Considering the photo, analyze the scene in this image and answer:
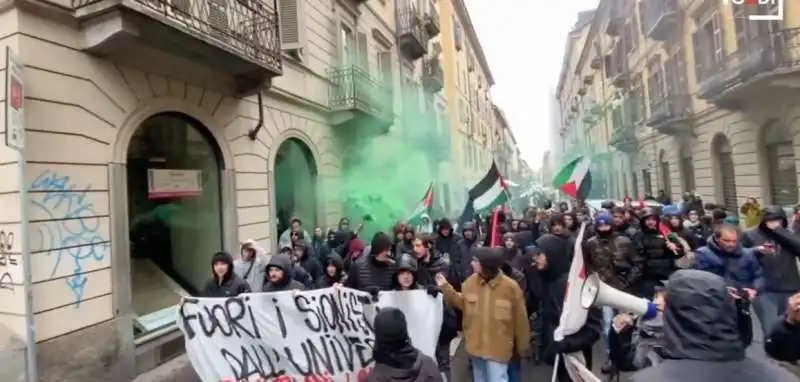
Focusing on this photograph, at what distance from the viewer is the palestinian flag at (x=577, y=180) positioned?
336 inches

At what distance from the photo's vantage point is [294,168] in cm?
1157

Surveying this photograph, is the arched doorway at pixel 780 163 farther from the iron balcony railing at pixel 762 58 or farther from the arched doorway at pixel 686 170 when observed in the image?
the arched doorway at pixel 686 170

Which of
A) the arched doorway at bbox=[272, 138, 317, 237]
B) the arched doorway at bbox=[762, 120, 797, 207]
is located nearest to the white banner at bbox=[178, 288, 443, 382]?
the arched doorway at bbox=[272, 138, 317, 237]

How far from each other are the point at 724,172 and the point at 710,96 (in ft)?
11.8

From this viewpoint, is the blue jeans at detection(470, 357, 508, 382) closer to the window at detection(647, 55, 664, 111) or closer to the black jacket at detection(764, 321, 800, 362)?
the black jacket at detection(764, 321, 800, 362)

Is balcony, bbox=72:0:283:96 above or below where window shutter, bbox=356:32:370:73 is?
below

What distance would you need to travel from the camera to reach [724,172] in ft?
57.0

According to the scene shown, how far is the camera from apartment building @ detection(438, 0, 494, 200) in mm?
30156

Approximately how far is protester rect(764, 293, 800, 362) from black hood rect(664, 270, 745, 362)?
3.29 ft

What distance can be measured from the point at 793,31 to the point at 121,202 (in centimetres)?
1364

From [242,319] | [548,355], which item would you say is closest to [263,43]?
[242,319]

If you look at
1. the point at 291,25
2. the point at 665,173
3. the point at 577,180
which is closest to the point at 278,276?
the point at 577,180

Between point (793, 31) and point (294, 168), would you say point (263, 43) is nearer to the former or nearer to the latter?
point (294, 168)

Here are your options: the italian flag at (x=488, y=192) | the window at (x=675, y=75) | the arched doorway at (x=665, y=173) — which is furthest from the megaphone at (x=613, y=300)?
the arched doorway at (x=665, y=173)
